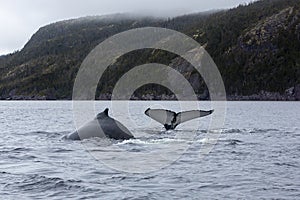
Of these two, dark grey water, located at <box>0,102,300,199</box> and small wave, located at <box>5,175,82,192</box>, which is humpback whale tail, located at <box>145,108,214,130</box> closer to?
dark grey water, located at <box>0,102,300,199</box>

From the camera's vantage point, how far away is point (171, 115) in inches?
905

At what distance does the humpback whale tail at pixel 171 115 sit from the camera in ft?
69.7

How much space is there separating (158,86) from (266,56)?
40.2 meters

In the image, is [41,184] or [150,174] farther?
[150,174]

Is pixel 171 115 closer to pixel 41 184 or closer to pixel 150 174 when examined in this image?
pixel 150 174

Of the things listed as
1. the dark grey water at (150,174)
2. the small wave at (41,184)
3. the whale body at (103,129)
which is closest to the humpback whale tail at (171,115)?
the dark grey water at (150,174)

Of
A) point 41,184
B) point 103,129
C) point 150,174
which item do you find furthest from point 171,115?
point 41,184

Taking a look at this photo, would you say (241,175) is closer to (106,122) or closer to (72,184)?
(72,184)

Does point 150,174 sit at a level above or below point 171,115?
below

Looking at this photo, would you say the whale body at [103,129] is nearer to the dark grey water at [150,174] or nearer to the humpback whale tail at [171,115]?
the dark grey water at [150,174]

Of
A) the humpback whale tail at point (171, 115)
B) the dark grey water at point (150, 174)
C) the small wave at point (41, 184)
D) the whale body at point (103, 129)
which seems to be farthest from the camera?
the whale body at point (103, 129)

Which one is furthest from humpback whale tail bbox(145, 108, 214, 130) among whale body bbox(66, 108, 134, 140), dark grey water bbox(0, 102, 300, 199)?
whale body bbox(66, 108, 134, 140)

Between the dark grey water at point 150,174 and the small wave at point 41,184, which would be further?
the small wave at point 41,184

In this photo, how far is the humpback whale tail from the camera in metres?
21.2
